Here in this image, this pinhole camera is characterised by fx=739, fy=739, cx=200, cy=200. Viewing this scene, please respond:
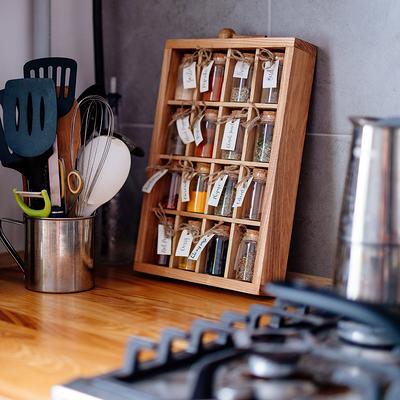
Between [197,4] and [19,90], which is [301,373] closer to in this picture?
[19,90]

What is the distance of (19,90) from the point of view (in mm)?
1313

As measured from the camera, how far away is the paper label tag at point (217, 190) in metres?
1.39

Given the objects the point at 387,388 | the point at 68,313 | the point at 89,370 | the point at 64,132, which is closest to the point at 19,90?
the point at 64,132

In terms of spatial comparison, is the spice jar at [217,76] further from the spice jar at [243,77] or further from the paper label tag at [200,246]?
the paper label tag at [200,246]

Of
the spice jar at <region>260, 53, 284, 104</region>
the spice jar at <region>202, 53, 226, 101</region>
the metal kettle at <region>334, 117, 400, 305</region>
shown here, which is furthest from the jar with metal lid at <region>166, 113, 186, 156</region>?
the metal kettle at <region>334, 117, 400, 305</region>

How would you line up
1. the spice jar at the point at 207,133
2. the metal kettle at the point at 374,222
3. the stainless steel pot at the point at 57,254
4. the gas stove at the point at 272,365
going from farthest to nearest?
the spice jar at the point at 207,133
the stainless steel pot at the point at 57,254
the metal kettle at the point at 374,222
the gas stove at the point at 272,365

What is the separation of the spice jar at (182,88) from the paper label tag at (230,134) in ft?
0.41

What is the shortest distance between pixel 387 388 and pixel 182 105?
89 cm

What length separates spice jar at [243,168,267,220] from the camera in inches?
53.5

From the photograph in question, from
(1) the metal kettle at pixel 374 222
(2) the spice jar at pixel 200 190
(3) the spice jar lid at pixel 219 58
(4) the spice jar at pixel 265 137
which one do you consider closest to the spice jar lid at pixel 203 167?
(2) the spice jar at pixel 200 190

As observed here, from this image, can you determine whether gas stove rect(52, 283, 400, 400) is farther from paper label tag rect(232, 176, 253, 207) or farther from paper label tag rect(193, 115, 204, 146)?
paper label tag rect(193, 115, 204, 146)

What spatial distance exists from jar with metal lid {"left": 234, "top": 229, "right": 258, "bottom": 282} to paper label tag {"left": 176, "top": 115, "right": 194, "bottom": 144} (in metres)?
0.22

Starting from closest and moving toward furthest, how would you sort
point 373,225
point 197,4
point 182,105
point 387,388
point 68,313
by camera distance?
point 387,388 < point 373,225 < point 68,313 < point 182,105 < point 197,4

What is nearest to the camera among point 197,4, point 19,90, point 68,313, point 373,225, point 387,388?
point 387,388
